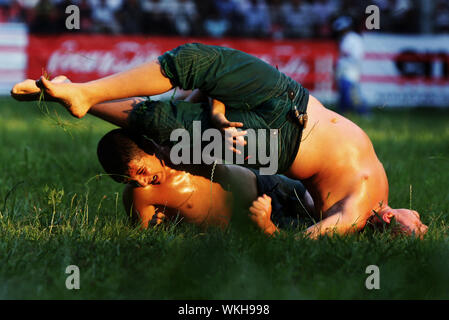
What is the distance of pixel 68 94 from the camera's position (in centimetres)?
272

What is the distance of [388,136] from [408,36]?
18.1 ft

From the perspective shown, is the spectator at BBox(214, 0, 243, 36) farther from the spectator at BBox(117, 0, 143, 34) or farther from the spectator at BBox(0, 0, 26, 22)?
the spectator at BBox(0, 0, 26, 22)

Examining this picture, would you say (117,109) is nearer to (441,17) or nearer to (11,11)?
(11,11)

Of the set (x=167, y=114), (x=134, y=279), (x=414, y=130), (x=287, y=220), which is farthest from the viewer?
(x=414, y=130)

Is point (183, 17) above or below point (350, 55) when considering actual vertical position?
above

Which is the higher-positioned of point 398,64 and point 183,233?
point 398,64

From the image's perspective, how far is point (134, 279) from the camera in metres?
2.49

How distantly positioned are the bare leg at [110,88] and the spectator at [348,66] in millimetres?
7554

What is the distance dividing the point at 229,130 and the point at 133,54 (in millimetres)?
8789

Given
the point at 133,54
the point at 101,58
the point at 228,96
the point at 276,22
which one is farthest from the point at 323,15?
the point at 228,96
